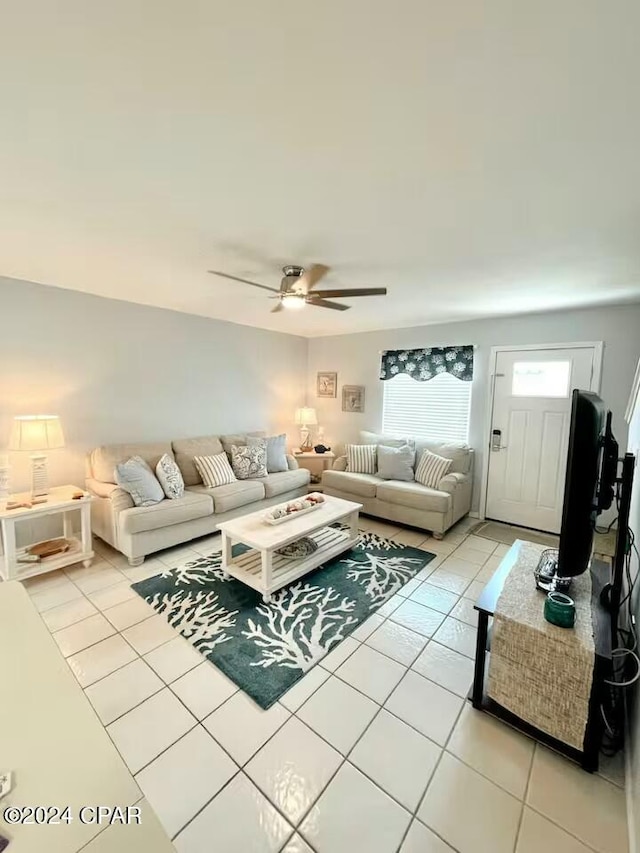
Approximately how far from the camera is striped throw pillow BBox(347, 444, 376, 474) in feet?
14.2

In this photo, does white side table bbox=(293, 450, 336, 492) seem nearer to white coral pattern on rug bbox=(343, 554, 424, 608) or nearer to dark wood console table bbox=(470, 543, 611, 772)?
white coral pattern on rug bbox=(343, 554, 424, 608)

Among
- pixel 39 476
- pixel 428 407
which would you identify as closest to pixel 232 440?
pixel 39 476

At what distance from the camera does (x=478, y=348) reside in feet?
13.1

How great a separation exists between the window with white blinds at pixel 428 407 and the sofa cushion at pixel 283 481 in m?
1.33

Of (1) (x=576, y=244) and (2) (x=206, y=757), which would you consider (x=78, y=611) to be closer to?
(2) (x=206, y=757)

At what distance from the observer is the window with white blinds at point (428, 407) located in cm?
420

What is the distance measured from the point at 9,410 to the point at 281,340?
3.19m

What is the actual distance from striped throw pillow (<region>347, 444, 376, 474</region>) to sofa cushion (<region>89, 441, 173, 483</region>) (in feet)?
6.88

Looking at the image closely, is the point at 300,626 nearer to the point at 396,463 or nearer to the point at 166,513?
the point at 166,513

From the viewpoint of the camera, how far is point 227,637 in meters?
2.10

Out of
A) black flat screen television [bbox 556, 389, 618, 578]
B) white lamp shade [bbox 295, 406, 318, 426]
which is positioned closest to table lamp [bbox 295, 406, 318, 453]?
white lamp shade [bbox 295, 406, 318, 426]

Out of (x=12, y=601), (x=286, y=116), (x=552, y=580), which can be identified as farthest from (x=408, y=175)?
(x=12, y=601)

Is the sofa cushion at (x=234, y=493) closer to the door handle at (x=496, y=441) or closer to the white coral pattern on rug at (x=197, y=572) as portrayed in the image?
the white coral pattern on rug at (x=197, y=572)

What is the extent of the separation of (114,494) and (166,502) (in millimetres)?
418
